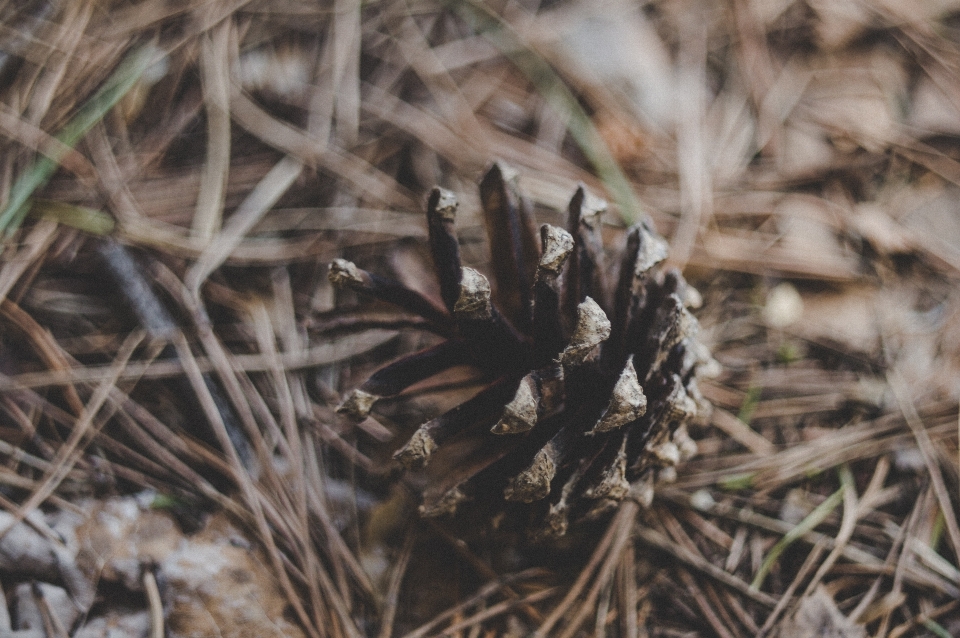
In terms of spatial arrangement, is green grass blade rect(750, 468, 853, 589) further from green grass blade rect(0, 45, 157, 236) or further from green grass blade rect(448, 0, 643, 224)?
green grass blade rect(0, 45, 157, 236)

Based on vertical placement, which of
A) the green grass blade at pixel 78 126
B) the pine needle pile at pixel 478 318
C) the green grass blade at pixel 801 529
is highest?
the green grass blade at pixel 78 126

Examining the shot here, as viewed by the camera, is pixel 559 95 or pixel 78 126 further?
pixel 559 95

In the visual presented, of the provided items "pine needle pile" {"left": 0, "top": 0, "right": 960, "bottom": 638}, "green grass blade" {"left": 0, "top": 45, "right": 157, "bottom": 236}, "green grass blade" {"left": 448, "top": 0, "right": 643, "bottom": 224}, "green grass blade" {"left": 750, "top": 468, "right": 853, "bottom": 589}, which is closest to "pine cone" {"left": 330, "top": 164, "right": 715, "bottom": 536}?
"pine needle pile" {"left": 0, "top": 0, "right": 960, "bottom": 638}

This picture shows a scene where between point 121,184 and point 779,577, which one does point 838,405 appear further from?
point 121,184

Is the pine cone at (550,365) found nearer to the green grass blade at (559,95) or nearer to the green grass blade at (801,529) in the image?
the green grass blade at (801,529)

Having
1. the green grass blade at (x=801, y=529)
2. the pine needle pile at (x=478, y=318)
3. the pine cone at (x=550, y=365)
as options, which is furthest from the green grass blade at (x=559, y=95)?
the green grass blade at (x=801, y=529)

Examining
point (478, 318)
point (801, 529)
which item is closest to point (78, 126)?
point (478, 318)

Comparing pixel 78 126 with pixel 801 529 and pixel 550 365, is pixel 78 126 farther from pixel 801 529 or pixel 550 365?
pixel 801 529

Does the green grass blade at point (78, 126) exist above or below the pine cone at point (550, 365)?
above
